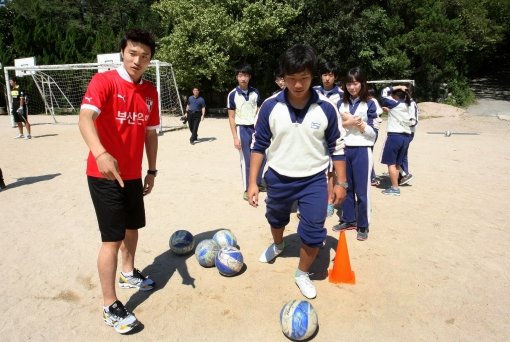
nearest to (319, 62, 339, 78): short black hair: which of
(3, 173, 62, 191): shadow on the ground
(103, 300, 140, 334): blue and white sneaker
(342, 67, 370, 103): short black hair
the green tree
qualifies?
(342, 67, 370, 103): short black hair

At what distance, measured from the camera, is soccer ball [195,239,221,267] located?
4.22 m

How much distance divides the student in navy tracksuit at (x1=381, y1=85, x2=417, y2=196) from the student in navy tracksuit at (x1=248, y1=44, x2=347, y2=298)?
3.83 metres

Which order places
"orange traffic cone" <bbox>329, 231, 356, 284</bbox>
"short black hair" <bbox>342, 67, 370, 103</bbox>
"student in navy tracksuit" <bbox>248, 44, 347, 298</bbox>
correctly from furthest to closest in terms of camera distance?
"short black hair" <bbox>342, 67, 370, 103</bbox> < "orange traffic cone" <bbox>329, 231, 356, 284</bbox> < "student in navy tracksuit" <bbox>248, 44, 347, 298</bbox>

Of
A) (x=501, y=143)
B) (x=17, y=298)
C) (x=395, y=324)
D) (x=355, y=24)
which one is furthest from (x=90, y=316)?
(x=355, y=24)

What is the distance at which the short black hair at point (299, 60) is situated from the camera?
10.4 ft

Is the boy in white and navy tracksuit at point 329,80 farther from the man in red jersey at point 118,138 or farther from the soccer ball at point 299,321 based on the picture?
the soccer ball at point 299,321

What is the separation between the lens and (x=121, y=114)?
3.09m

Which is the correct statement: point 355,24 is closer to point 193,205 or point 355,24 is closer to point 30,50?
point 193,205

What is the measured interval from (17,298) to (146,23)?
27093 millimetres

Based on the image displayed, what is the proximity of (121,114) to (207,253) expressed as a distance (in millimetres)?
1841

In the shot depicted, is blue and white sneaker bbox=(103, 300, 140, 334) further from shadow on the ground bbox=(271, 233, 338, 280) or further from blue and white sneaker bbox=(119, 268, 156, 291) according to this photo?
shadow on the ground bbox=(271, 233, 338, 280)

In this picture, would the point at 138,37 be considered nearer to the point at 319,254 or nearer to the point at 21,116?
the point at 319,254

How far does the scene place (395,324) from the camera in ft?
10.8

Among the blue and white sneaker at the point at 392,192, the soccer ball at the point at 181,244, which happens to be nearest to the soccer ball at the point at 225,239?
the soccer ball at the point at 181,244
